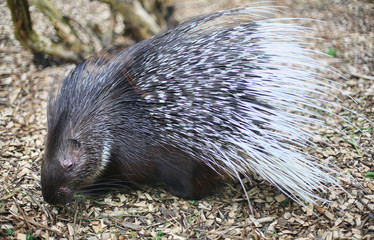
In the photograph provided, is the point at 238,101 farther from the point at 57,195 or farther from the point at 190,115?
the point at 57,195

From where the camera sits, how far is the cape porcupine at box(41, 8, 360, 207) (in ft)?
6.00

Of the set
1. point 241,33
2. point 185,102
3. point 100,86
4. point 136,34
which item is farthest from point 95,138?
point 136,34

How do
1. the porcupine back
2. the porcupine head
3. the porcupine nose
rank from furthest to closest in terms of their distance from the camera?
the porcupine head
the porcupine nose
the porcupine back

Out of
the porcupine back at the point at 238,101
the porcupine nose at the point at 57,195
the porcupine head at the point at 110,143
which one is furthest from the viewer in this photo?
the porcupine head at the point at 110,143

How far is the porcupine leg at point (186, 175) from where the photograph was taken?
2050 mm

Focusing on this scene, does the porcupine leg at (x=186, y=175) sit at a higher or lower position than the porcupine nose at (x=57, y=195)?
lower

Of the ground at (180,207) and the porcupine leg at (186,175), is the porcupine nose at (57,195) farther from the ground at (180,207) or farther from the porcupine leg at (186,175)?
the porcupine leg at (186,175)

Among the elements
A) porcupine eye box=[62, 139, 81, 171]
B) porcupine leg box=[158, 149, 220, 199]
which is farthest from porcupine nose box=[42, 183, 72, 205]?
porcupine leg box=[158, 149, 220, 199]

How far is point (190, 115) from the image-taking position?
188 centimetres

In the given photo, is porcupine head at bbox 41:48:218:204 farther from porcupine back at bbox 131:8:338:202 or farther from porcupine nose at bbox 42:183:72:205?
porcupine back at bbox 131:8:338:202

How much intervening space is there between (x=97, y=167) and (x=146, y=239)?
2.02ft

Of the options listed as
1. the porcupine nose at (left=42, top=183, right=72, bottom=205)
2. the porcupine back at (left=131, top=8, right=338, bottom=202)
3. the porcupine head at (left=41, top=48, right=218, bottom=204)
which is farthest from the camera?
the porcupine head at (left=41, top=48, right=218, bottom=204)

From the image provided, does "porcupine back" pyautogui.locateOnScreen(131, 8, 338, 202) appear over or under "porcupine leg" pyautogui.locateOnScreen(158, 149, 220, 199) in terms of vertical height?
over

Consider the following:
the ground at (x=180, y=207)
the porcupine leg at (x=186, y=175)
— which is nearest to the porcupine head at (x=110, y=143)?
the porcupine leg at (x=186, y=175)
